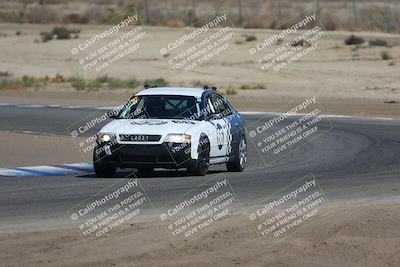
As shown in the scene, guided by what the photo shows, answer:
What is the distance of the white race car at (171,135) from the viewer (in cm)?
1742

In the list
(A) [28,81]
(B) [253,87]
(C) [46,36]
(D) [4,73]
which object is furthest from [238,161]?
(C) [46,36]

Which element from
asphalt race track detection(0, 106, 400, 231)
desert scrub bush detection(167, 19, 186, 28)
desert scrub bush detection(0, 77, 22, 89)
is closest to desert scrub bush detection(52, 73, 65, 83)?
desert scrub bush detection(0, 77, 22, 89)

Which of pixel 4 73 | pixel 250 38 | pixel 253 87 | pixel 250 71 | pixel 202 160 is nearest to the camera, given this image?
pixel 202 160

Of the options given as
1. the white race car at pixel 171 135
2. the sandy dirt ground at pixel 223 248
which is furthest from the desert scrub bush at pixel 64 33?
the sandy dirt ground at pixel 223 248

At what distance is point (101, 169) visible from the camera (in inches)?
704

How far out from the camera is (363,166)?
20375 mm

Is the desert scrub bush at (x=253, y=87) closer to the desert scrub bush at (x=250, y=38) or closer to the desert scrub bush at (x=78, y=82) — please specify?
the desert scrub bush at (x=78, y=82)

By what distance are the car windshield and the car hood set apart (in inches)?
11.0

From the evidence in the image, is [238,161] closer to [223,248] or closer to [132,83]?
[223,248]

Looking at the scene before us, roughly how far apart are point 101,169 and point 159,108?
1421mm

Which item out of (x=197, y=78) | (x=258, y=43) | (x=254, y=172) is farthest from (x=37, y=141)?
(x=258, y=43)

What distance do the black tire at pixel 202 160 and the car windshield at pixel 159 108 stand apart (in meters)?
0.52

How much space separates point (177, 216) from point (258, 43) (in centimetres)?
3843

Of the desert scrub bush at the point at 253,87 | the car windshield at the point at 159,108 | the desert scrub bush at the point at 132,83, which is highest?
the car windshield at the point at 159,108
